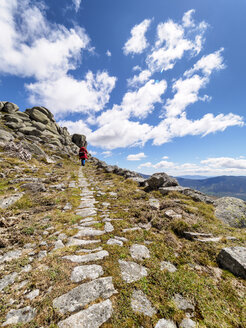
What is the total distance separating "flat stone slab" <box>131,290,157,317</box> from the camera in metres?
2.93

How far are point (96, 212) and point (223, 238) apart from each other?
668 centimetres

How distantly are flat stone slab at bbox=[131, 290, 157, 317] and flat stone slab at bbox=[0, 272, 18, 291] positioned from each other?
3163 millimetres

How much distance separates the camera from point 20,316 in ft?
8.82

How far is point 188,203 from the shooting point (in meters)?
10.2

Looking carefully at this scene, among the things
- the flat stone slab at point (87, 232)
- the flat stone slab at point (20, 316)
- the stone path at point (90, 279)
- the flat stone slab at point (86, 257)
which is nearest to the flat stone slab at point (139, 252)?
the stone path at point (90, 279)

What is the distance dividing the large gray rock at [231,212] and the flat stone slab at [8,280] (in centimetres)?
1059

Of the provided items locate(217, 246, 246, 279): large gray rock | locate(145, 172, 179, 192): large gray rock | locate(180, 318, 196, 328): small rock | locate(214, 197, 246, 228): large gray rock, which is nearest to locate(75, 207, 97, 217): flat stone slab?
locate(180, 318, 196, 328): small rock

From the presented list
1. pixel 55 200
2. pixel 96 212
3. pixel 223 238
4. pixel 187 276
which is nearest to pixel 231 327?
pixel 187 276

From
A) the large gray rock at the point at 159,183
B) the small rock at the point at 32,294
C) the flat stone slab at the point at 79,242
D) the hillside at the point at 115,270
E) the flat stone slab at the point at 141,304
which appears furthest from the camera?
the large gray rock at the point at 159,183

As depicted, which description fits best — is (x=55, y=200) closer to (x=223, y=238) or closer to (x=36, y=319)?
(x=36, y=319)

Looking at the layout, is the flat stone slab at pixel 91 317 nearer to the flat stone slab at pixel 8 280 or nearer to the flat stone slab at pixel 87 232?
the flat stone slab at pixel 8 280

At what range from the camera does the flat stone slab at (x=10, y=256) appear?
4.23 meters

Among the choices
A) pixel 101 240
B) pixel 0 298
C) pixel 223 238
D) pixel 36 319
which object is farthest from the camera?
pixel 223 238

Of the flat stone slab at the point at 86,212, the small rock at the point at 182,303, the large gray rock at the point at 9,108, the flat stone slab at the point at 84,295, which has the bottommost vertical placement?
the small rock at the point at 182,303
